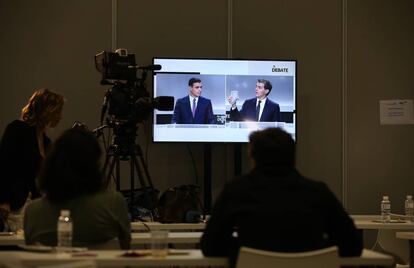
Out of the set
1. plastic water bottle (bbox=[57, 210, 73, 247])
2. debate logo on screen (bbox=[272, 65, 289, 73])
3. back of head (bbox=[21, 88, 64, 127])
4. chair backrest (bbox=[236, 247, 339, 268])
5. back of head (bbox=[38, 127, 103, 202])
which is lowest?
chair backrest (bbox=[236, 247, 339, 268])

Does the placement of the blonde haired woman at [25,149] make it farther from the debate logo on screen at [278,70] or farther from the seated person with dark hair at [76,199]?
the debate logo on screen at [278,70]

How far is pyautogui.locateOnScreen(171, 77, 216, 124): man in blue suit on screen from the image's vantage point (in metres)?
5.65

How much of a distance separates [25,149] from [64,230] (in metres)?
1.54

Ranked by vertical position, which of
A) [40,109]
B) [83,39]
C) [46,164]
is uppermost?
[83,39]

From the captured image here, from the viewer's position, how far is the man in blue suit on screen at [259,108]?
5703mm

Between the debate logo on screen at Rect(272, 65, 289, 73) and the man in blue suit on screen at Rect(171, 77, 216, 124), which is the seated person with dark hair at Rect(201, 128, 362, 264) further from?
the debate logo on screen at Rect(272, 65, 289, 73)

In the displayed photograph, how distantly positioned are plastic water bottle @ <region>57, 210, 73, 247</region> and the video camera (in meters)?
2.00

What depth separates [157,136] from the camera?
5.66 metres

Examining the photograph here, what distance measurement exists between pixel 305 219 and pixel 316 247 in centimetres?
12

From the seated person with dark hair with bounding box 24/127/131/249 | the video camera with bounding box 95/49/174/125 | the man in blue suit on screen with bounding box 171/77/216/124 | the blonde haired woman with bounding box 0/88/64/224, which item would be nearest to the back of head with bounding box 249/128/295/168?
the seated person with dark hair with bounding box 24/127/131/249

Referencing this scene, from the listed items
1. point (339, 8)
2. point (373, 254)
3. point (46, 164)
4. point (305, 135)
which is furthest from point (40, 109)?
point (339, 8)

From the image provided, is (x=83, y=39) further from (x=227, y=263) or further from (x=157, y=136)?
(x=227, y=263)

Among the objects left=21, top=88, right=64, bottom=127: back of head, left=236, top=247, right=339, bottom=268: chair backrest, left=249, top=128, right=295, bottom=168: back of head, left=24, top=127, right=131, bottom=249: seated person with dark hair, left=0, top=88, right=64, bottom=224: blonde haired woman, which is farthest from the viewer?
left=21, top=88, right=64, bottom=127: back of head

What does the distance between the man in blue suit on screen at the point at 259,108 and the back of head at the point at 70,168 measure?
119 inches
